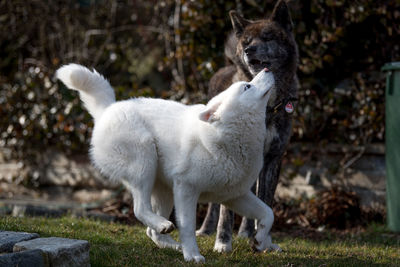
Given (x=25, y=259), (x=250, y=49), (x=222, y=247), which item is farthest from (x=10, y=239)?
(x=250, y=49)

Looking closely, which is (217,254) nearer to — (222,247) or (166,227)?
(222,247)

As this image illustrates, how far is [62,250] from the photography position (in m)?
2.76

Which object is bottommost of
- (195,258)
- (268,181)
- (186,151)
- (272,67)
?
(195,258)

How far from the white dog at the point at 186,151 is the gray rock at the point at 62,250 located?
59cm

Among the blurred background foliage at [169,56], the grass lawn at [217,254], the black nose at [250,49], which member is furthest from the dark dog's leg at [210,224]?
the blurred background foliage at [169,56]

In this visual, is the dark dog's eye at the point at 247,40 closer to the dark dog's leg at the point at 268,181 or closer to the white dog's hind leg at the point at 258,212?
the dark dog's leg at the point at 268,181

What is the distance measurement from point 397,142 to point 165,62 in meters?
3.39

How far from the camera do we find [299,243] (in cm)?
454

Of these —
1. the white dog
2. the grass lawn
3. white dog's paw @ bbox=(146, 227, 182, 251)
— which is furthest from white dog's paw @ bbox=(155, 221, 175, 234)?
white dog's paw @ bbox=(146, 227, 182, 251)

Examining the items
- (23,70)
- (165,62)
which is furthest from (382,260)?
(23,70)

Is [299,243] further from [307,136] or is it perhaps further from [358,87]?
[358,87]

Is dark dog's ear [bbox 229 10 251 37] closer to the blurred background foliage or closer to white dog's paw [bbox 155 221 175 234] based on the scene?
the blurred background foliage

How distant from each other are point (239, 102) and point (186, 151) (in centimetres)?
47

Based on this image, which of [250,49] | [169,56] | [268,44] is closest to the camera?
[250,49]
